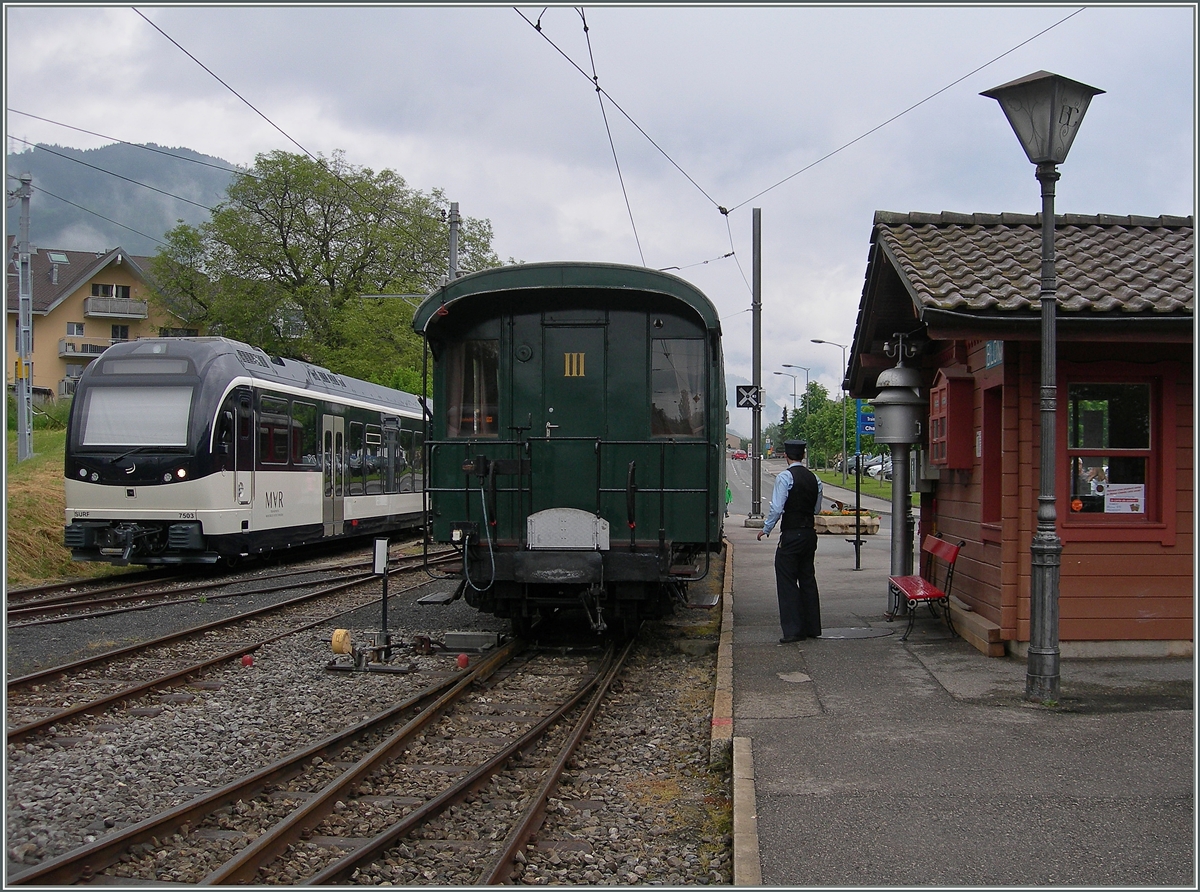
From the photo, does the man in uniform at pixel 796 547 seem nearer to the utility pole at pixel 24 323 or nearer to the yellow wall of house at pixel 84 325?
the utility pole at pixel 24 323

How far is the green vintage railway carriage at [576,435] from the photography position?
344 inches

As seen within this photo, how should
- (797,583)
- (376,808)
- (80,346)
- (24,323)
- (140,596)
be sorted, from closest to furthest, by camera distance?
(376,808), (797,583), (140,596), (24,323), (80,346)

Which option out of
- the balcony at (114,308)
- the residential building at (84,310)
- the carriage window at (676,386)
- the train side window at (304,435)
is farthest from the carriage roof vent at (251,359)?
the balcony at (114,308)

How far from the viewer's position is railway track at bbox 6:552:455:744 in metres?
7.02

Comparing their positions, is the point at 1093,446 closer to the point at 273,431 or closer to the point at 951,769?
the point at 951,769

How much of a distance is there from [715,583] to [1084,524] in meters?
6.91

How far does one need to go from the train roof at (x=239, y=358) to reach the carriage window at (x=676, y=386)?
7.57 meters

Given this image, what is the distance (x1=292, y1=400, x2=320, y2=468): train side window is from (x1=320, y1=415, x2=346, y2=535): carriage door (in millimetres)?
290

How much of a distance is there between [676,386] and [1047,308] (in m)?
3.40

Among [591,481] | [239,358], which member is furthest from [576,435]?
[239,358]

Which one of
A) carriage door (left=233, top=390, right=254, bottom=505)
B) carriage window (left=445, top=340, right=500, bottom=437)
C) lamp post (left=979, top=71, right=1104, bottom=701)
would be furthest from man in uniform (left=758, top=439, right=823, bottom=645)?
carriage door (left=233, top=390, right=254, bottom=505)

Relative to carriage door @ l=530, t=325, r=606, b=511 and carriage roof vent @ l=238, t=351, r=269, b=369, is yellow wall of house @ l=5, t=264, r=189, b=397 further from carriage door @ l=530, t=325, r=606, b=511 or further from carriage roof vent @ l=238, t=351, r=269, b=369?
carriage door @ l=530, t=325, r=606, b=511

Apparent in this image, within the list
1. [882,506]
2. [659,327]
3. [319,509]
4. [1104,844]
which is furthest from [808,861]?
[882,506]

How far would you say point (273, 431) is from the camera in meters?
15.2
